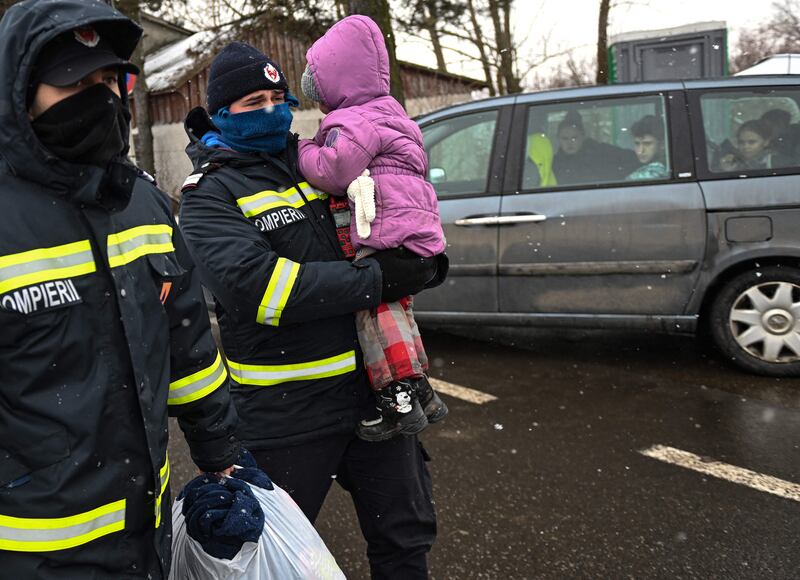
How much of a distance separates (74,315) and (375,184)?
92cm

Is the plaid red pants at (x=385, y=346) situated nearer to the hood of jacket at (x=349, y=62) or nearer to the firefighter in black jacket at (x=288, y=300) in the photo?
the firefighter in black jacket at (x=288, y=300)

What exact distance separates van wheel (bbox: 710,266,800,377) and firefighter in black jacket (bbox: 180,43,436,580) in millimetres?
3283

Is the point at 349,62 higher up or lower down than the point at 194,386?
higher up

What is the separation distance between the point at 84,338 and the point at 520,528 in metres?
2.17

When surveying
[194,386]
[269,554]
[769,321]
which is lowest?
[769,321]

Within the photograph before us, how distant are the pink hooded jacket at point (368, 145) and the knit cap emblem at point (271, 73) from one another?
0.11 metres

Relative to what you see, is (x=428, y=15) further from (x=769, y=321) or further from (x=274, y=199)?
(x=274, y=199)

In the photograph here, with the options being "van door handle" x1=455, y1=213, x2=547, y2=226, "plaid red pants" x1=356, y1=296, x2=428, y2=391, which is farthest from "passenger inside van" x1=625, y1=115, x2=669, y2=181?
"plaid red pants" x1=356, y1=296, x2=428, y2=391

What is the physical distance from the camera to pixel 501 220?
5.05 m

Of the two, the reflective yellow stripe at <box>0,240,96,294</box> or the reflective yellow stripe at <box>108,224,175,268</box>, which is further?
the reflective yellow stripe at <box>108,224,175,268</box>

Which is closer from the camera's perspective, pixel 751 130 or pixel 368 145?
pixel 368 145

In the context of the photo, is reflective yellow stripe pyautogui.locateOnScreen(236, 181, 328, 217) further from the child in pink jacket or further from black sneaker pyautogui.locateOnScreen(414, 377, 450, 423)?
black sneaker pyautogui.locateOnScreen(414, 377, 450, 423)

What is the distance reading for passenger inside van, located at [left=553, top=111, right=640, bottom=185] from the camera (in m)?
4.94

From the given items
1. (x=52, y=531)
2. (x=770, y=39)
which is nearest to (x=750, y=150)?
(x=52, y=531)
